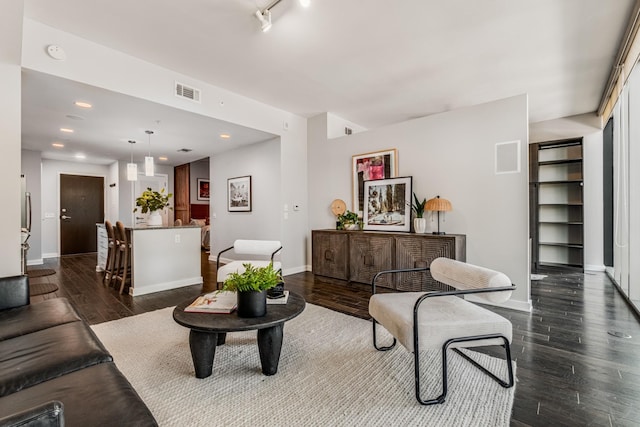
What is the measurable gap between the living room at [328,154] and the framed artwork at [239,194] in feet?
0.63

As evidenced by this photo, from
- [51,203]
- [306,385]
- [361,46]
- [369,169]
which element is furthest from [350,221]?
[51,203]

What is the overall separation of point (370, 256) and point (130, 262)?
3.44 m

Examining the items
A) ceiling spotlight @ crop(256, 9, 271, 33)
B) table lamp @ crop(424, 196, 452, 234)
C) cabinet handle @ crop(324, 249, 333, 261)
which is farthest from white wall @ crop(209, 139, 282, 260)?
ceiling spotlight @ crop(256, 9, 271, 33)

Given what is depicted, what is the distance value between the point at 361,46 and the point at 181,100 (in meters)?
2.32

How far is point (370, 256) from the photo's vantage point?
4379mm

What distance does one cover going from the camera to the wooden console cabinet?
374cm

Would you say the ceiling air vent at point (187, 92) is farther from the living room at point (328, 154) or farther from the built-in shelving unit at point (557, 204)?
the built-in shelving unit at point (557, 204)

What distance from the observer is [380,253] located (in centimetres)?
427

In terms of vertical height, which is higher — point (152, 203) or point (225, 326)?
point (152, 203)

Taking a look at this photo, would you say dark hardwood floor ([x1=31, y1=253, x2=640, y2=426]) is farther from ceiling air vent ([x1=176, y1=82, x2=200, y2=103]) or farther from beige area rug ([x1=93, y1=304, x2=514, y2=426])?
ceiling air vent ([x1=176, y1=82, x2=200, y2=103])

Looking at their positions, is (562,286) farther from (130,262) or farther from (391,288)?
(130,262)

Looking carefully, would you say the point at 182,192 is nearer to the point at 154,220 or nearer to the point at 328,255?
the point at 154,220

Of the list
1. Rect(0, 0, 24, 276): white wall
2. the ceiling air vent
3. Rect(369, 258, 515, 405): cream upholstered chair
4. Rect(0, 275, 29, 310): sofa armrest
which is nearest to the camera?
Rect(369, 258, 515, 405): cream upholstered chair

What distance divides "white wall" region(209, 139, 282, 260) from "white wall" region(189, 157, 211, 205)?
1871mm
